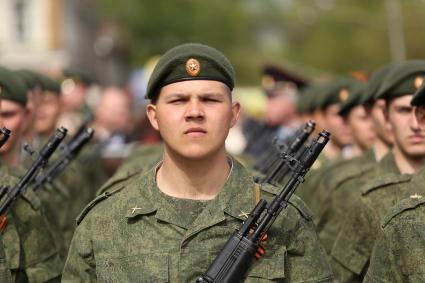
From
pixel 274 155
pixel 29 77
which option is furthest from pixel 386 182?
pixel 29 77

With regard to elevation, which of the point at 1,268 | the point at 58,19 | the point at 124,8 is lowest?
the point at 1,268

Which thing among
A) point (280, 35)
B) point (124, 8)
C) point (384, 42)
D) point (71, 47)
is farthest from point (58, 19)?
point (280, 35)

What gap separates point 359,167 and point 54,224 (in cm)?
222

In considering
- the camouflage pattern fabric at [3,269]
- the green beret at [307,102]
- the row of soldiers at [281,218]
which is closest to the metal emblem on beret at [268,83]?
the green beret at [307,102]

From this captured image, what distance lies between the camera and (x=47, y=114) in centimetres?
979

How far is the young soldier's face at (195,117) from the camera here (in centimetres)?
469

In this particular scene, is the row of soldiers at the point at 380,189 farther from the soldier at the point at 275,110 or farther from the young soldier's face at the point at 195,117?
the soldier at the point at 275,110

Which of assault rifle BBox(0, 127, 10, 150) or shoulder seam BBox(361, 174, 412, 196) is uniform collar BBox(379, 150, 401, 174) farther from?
assault rifle BBox(0, 127, 10, 150)

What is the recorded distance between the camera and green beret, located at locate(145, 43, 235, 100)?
4785 millimetres

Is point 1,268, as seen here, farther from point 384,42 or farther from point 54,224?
point 384,42

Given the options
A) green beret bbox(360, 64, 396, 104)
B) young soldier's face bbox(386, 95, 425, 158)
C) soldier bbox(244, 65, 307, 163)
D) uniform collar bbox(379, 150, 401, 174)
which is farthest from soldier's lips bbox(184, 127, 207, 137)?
soldier bbox(244, 65, 307, 163)

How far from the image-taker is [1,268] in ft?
17.3

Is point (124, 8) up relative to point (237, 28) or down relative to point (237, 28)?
down

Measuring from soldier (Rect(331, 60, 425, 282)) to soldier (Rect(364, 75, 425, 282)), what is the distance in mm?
530
